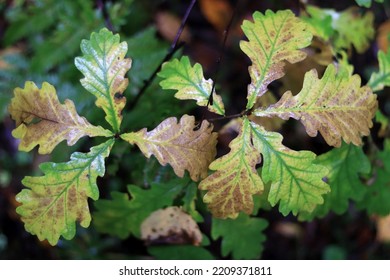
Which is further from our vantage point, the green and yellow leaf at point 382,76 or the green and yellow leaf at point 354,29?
the green and yellow leaf at point 354,29

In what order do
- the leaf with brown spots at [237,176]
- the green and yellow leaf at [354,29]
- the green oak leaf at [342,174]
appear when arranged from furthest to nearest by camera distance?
1. the green and yellow leaf at [354,29]
2. the green oak leaf at [342,174]
3. the leaf with brown spots at [237,176]

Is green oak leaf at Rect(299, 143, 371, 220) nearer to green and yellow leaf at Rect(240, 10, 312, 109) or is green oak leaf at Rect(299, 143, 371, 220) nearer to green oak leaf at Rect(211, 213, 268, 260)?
green oak leaf at Rect(211, 213, 268, 260)

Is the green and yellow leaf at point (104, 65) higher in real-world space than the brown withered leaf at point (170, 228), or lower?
higher

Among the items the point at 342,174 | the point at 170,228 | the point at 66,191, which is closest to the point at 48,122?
the point at 66,191

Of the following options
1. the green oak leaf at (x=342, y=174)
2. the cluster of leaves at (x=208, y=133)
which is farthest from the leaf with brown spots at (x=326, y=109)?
the green oak leaf at (x=342, y=174)

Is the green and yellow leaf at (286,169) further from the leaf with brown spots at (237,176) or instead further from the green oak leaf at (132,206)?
the green oak leaf at (132,206)
